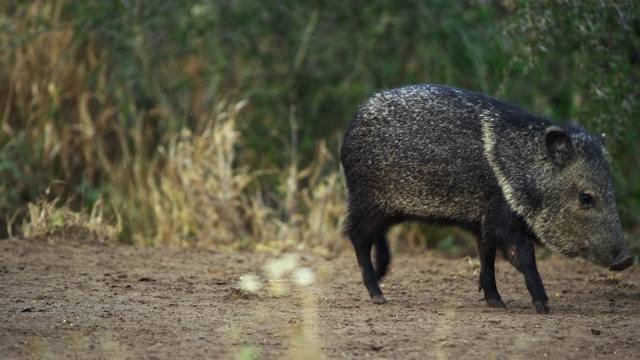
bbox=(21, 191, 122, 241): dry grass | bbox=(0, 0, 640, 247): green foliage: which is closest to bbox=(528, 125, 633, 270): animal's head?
bbox=(0, 0, 640, 247): green foliage

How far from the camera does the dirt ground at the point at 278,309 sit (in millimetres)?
3404

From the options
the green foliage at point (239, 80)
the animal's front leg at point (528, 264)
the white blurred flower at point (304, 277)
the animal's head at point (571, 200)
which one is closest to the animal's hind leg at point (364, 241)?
the white blurred flower at point (304, 277)

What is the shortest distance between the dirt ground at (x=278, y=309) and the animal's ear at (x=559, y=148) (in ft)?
2.19

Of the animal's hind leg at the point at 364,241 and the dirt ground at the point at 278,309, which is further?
the animal's hind leg at the point at 364,241

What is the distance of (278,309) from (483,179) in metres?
1.09

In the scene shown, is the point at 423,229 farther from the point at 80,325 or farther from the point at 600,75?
the point at 80,325

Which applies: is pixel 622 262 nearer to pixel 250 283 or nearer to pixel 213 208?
pixel 250 283

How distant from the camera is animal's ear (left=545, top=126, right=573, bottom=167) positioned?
4.35 metres

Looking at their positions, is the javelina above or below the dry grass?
above

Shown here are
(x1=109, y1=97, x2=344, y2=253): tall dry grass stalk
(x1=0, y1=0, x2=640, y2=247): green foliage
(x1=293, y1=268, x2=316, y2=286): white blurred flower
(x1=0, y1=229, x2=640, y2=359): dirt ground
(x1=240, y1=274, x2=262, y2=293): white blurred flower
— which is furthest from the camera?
(x1=0, y1=0, x2=640, y2=247): green foliage

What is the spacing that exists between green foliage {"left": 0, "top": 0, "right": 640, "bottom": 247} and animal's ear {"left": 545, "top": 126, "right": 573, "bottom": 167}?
1472mm

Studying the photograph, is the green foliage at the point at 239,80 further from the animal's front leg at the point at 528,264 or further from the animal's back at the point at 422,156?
the animal's front leg at the point at 528,264

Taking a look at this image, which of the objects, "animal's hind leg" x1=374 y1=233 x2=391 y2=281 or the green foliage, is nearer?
"animal's hind leg" x1=374 y1=233 x2=391 y2=281

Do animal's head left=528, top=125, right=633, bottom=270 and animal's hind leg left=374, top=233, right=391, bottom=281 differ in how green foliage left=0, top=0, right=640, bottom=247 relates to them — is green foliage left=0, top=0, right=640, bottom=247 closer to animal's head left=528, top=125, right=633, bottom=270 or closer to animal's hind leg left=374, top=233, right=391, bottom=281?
animal's head left=528, top=125, right=633, bottom=270
